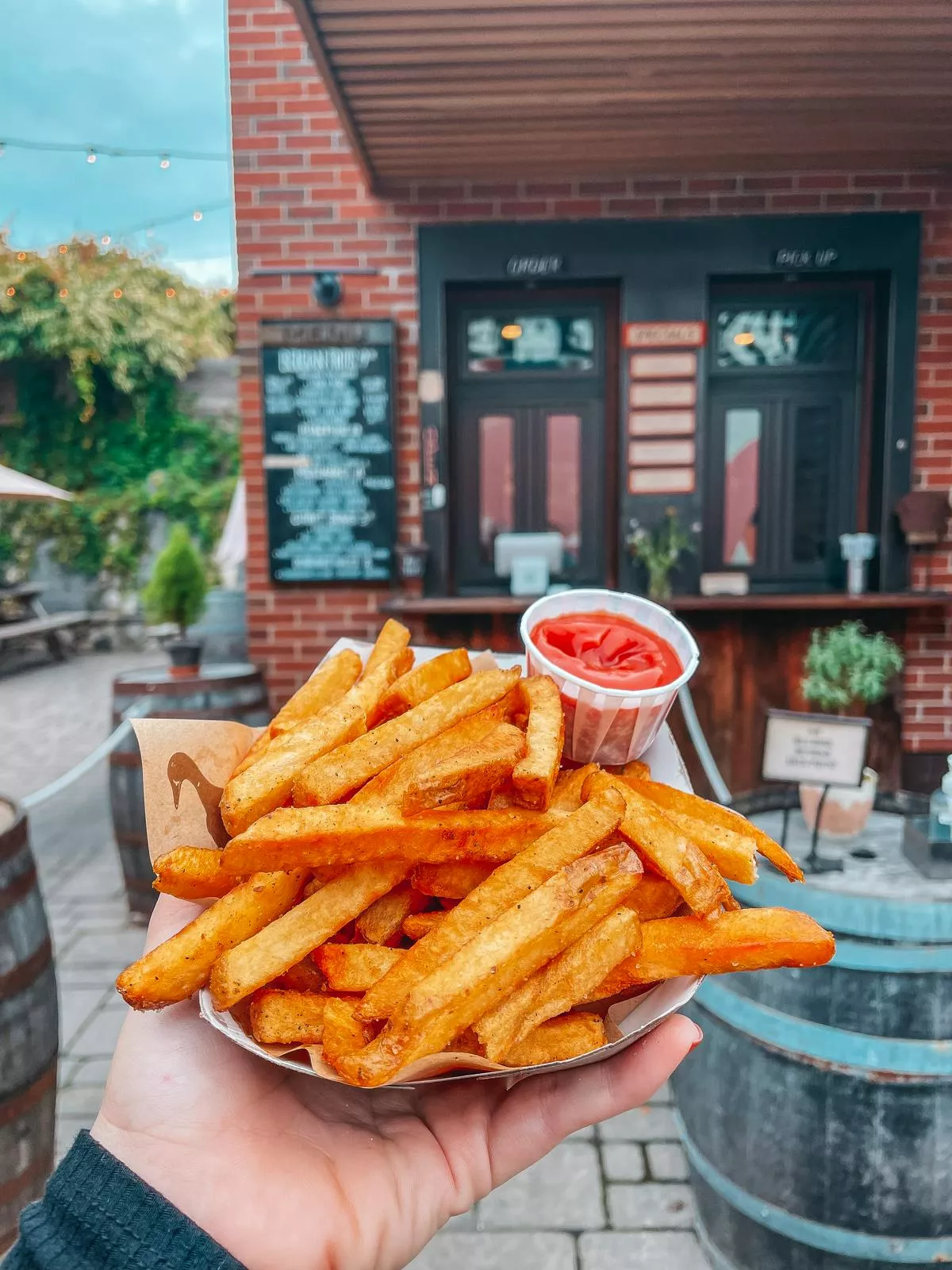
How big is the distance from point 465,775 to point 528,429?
12.5ft

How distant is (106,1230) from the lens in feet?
3.40

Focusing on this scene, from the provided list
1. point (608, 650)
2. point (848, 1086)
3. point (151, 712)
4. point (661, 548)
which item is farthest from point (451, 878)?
point (661, 548)

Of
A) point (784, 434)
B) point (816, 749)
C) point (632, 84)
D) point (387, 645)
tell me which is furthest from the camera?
point (784, 434)

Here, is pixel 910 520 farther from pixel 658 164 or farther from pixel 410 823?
pixel 410 823

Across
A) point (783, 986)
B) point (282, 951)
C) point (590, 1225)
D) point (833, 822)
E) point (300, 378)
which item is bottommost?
point (590, 1225)

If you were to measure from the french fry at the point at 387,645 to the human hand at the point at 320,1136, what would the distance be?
0.71m

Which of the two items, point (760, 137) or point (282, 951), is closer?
point (282, 951)

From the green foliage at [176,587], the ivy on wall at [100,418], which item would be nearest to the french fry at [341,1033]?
the green foliage at [176,587]

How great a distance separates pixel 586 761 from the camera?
5.58 feet

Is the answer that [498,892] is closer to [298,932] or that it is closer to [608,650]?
[298,932]

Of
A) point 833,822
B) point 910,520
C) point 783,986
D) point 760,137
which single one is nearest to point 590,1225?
point 783,986

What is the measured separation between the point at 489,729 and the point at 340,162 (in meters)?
4.16

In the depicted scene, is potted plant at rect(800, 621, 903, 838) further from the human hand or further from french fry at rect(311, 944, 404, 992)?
french fry at rect(311, 944, 404, 992)

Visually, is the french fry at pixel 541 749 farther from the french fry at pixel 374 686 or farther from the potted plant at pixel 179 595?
the potted plant at pixel 179 595
